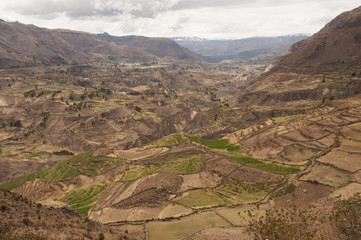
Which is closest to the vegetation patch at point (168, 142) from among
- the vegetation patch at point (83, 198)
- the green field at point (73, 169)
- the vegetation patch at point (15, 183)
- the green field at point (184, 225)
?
the green field at point (73, 169)

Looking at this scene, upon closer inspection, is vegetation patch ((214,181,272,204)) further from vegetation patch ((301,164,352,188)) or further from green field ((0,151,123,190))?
green field ((0,151,123,190))

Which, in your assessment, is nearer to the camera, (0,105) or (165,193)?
(165,193)

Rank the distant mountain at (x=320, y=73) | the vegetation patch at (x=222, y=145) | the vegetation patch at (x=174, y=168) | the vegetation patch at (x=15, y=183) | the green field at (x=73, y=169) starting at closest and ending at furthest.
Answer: the vegetation patch at (x=174, y=168) < the vegetation patch at (x=15, y=183) < the green field at (x=73, y=169) < the vegetation patch at (x=222, y=145) < the distant mountain at (x=320, y=73)

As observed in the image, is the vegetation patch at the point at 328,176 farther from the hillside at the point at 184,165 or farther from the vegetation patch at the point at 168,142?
the vegetation patch at the point at 168,142

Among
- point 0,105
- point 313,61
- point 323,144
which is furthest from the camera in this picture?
point 313,61

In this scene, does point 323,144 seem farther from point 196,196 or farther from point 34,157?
point 34,157

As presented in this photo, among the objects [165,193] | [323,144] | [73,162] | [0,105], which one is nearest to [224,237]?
[165,193]

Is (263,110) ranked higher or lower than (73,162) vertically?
higher
